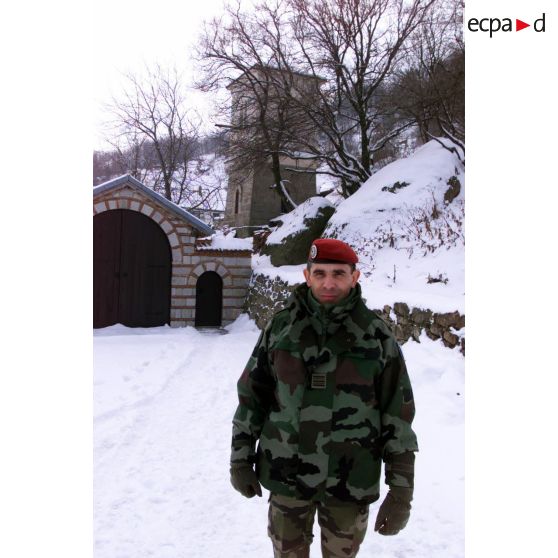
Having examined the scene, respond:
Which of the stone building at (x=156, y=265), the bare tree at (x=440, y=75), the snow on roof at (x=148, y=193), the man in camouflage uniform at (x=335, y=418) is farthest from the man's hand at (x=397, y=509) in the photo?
the snow on roof at (x=148, y=193)

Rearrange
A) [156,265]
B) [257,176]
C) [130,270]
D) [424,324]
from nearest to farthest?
[424,324], [130,270], [156,265], [257,176]

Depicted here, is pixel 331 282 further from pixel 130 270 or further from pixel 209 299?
pixel 209 299

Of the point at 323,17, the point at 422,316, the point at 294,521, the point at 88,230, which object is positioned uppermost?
the point at 323,17

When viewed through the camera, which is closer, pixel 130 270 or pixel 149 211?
pixel 130 270

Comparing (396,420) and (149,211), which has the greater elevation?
(149,211)

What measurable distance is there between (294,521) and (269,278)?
22.0 feet

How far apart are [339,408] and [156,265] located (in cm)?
774

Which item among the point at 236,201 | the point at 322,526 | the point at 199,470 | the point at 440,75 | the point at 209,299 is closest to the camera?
the point at 322,526

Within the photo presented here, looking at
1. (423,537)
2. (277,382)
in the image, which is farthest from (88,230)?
(423,537)

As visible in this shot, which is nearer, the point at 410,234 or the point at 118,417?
the point at 118,417

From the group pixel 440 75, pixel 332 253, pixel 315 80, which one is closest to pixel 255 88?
pixel 315 80

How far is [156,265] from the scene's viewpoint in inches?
344
